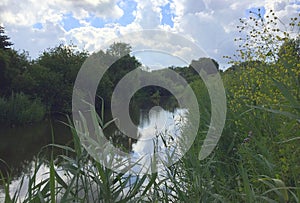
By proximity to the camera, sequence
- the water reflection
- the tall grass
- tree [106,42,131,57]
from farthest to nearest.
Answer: the water reflection, tree [106,42,131,57], the tall grass

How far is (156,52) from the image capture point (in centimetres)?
331

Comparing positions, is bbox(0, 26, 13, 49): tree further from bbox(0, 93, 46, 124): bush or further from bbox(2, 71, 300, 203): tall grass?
bbox(2, 71, 300, 203): tall grass

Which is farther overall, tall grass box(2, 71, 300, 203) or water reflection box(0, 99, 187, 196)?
water reflection box(0, 99, 187, 196)

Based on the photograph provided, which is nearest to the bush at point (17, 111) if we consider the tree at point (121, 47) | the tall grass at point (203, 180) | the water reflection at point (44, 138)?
the water reflection at point (44, 138)

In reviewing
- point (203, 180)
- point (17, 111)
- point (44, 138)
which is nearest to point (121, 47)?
point (203, 180)

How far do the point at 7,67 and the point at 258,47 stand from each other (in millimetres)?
15517

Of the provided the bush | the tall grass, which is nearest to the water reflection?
the bush

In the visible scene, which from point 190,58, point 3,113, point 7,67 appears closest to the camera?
point 190,58

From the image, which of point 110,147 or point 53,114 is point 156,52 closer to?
point 110,147

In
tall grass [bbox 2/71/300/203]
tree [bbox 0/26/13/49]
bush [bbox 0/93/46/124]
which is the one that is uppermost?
tree [bbox 0/26/13/49]

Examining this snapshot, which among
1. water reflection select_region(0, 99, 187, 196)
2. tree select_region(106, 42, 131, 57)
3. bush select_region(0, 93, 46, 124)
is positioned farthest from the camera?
bush select_region(0, 93, 46, 124)

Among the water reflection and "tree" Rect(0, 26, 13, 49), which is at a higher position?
"tree" Rect(0, 26, 13, 49)

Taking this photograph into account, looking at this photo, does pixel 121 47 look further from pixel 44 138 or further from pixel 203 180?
pixel 44 138

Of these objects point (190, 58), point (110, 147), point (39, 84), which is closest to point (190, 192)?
point (110, 147)
